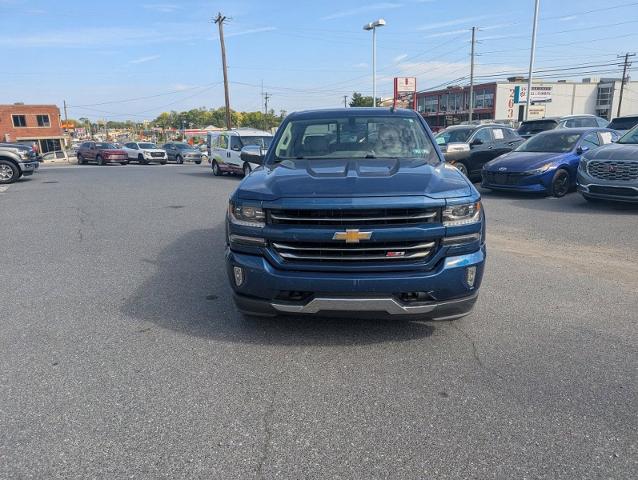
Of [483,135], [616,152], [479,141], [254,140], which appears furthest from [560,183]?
[254,140]

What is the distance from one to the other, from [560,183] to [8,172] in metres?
17.3

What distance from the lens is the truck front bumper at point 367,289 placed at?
10.7 feet

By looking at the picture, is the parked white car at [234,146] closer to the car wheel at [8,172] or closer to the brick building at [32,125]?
the car wheel at [8,172]

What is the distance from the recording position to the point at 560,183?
10.9 metres

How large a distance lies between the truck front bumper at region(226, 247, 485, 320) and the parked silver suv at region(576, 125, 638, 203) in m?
6.83

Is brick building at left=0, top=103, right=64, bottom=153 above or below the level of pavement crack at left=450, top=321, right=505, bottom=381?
above

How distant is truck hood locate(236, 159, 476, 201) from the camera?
11.0 ft

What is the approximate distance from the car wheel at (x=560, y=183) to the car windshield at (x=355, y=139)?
7.03m

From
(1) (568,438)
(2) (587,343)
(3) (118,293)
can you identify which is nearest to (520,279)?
(2) (587,343)

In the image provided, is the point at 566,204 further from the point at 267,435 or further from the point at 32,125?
Result: the point at 32,125

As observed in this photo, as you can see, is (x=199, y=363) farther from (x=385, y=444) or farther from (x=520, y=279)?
(x=520, y=279)

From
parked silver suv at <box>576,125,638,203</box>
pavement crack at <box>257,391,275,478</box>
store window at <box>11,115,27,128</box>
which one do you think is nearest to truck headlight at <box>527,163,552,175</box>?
parked silver suv at <box>576,125,638,203</box>

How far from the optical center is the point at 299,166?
13.8 feet

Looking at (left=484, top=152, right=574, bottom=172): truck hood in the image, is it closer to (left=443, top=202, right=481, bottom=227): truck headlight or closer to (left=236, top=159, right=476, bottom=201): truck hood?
(left=236, top=159, right=476, bottom=201): truck hood
